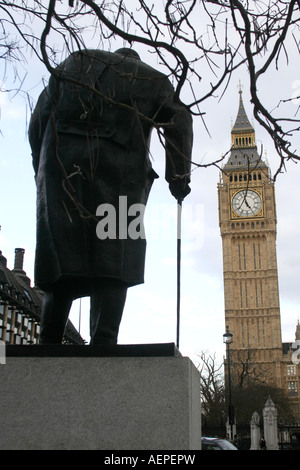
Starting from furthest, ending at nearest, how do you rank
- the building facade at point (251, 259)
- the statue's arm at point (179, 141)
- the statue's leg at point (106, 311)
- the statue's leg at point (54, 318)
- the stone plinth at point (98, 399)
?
the building facade at point (251, 259), the statue's arm at point (179, 141), the statue's leg at point (54, 318), the statue's leg at point (106, 311), the stone plinth at point (98, 399)

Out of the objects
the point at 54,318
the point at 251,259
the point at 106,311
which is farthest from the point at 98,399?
the point at 251,259

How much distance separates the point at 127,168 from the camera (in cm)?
363

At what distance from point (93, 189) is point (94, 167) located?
150 mm

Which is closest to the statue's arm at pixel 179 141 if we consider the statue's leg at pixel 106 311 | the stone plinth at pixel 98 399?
the statue's leg at pixel 106 311

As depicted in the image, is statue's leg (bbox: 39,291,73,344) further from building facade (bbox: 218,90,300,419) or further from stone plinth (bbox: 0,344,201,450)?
building facade (bbox: 218,90,300,419)

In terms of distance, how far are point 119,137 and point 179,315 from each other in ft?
4.17

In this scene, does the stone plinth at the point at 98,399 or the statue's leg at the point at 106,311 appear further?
the statue's leg at the point at 106,311

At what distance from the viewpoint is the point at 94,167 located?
3.40m

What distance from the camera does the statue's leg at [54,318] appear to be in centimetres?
347

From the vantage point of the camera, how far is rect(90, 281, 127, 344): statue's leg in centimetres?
332
